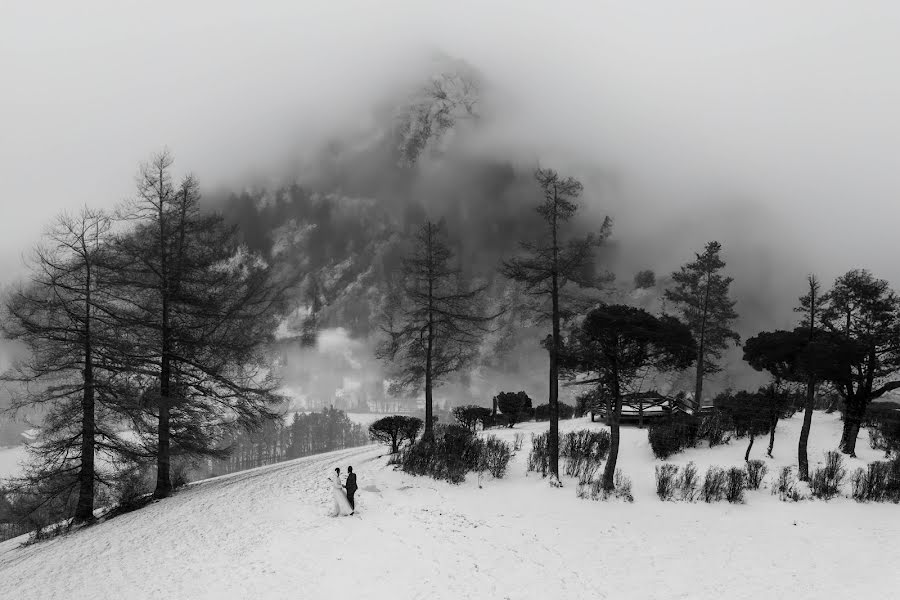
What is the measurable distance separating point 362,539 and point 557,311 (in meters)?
11.1

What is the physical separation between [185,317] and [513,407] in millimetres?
25957

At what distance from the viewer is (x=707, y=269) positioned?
109 feet

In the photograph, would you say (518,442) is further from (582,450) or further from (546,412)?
(546,412)

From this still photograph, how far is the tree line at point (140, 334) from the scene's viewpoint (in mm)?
15820

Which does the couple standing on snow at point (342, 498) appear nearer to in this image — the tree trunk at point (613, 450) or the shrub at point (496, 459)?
the shrub at point (496, 459)

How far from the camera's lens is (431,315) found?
23484 mm

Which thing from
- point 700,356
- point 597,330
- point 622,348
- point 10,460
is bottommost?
point 10,460

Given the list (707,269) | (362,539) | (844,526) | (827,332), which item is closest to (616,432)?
(844,526)

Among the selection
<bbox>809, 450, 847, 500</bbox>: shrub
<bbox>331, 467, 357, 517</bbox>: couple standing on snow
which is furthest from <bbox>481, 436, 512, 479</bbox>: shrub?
<bbox>809, 450, 847, 500</bbox>: shrub

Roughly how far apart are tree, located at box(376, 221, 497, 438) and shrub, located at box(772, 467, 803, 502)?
1352 cm

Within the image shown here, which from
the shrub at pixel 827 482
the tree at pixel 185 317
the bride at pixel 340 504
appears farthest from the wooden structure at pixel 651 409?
the tree at pixel 185 317

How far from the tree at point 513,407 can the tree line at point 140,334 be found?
21986mm

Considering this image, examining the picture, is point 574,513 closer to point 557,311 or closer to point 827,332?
point 557,311

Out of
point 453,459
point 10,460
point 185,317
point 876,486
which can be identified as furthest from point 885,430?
point 10,460
